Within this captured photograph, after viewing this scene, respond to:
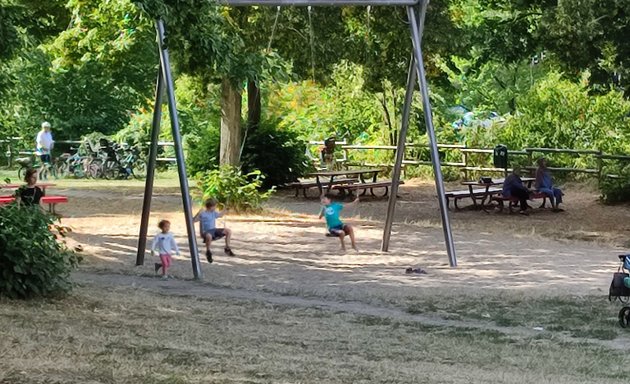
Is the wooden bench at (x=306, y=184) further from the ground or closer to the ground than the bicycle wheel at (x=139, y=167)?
closer to the ground

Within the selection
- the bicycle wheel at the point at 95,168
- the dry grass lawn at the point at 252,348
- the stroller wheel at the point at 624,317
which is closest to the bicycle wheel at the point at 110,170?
the bicycle wheel at the point at 95,168

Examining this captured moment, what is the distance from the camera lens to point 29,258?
40.1 ft

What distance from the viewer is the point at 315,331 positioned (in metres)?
11.6

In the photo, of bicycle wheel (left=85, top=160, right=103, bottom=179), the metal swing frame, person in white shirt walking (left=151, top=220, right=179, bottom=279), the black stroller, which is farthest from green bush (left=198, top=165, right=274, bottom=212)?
the black stroller

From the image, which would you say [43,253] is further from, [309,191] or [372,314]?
[309,191]

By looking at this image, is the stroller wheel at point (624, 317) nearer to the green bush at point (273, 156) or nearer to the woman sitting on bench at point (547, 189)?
the woman sitting on bench at point (547, 189)

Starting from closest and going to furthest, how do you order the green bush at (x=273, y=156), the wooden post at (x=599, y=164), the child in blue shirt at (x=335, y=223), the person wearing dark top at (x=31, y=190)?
1. the person wearing dark top at (x=31, y=190)
2. the child in blue shirt at (x=335, y=223)
3. the green bush at (x=273, y=156)
4. the wooden post at (x=599, y=164)

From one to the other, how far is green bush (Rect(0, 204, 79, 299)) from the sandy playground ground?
10.4 inches

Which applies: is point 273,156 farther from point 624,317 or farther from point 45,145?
point 624,317

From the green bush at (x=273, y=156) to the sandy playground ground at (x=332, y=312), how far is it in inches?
223

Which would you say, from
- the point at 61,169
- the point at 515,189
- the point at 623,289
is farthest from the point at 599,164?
the point at 623,289

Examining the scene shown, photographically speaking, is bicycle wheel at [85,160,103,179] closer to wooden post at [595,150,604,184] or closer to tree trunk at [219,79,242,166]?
tree trunk at [219,79,242,166]

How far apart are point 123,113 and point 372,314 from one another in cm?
3073

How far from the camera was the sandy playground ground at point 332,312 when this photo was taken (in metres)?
9.04
